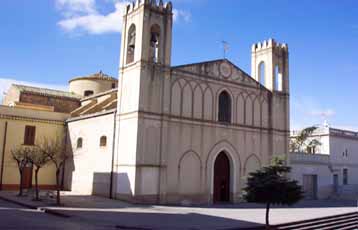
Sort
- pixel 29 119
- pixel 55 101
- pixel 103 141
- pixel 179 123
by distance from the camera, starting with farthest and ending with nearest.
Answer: pixel 55 101, pixel 29 119, pixel 103 141, pixel 179 123

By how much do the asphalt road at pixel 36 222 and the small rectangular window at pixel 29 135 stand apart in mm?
12915

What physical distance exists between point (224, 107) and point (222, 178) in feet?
16.6

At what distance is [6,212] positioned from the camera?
18.6 m

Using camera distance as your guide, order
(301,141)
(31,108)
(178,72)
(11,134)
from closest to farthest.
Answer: (178,72) < (11,134) < (31,108) < (301,141)

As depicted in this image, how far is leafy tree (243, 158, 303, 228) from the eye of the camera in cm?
1666

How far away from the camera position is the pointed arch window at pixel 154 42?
87.3ft

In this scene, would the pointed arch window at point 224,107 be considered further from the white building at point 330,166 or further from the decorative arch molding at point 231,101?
the white building at point 330,166

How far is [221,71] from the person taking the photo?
2962cm

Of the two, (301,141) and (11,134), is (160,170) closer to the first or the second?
(11,134)

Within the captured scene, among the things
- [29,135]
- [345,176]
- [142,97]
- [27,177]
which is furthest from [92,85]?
[345,176]

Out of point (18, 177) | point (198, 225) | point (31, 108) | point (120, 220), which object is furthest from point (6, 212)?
point (31, 108)

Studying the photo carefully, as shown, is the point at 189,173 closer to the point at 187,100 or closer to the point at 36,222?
the point at 187,100

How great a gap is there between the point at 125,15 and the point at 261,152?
553 inches

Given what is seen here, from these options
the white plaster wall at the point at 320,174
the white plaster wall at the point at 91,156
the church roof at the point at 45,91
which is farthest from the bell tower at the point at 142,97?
the white plaster wall at the point at 320,174
